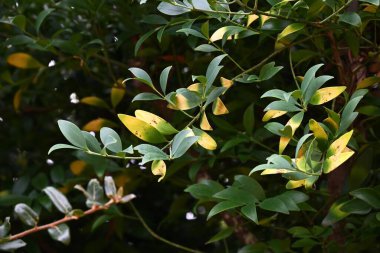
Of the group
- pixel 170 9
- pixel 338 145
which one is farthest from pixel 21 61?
pixel 338 145

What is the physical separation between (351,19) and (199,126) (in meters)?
0.31

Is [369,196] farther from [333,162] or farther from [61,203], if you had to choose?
[61,203]

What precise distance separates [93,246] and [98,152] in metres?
0.69

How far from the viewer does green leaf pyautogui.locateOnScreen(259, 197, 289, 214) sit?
847mm

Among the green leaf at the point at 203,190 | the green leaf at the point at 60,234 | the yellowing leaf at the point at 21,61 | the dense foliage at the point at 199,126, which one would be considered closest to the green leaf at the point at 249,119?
the dense foliage at the point at 199,126

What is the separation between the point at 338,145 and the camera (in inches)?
26.5

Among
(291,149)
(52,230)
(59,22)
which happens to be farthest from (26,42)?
(291,149)

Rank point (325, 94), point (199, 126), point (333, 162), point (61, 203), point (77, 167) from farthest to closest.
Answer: point (77, 167) → point (199, 126) → point (61, 203) → point (325, 94) → point (333, 162)

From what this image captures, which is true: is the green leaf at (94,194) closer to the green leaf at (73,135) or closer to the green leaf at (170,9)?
the green leaf at (73,135)

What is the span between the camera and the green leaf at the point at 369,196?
83cm

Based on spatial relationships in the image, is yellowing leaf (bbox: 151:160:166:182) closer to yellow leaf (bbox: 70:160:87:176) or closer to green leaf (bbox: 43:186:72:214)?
green leaf (bbox: 43:186:72:214)

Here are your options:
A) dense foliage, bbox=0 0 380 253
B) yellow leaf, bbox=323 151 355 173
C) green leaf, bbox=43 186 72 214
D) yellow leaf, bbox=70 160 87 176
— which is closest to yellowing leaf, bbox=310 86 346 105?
dense foliage, bbox=0 0 380 253

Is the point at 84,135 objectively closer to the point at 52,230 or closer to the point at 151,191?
the point at 52,230

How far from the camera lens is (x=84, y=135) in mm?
738
